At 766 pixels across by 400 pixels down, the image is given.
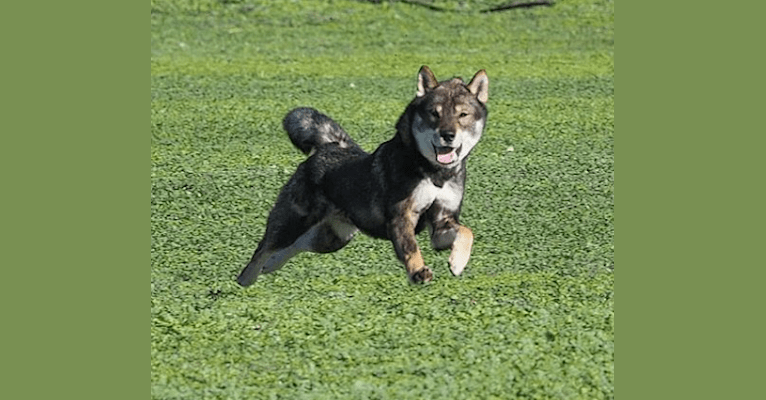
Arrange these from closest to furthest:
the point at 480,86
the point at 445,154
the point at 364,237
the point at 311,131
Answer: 1. the point at 445,154
2. the point at 480,86
3. the point at 311,131
4. the point at 364,237

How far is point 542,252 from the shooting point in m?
11.0

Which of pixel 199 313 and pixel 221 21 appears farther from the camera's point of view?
pixel 221 21

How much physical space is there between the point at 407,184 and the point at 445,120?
1.65 ft

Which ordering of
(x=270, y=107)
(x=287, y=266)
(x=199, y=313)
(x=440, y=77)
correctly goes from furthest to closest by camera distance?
1. (x=440, y=77)
2. (x=270, y=107)
3. (x=287, y=266)
4. (x=199, y=313)

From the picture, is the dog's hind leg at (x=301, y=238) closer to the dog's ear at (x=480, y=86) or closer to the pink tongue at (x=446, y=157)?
the pink tongue at (x=446, y=157)

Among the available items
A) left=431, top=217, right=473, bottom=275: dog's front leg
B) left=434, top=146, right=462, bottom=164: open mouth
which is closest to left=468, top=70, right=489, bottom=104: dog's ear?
left=434, top=146, right=462, bottom=164: open mouth

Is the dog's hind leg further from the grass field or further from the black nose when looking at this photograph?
the black nose

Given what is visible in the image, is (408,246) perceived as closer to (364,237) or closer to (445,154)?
(445,154)

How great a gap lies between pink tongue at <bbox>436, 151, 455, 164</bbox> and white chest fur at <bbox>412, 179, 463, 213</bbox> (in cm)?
25

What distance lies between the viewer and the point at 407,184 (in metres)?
8.32

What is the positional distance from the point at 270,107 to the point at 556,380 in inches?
310

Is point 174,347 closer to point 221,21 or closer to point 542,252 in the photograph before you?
point 542,252

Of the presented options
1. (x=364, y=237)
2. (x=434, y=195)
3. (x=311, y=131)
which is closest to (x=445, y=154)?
(x=434, y=195)

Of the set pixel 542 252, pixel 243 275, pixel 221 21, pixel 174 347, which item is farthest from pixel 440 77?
pixel 174 347
